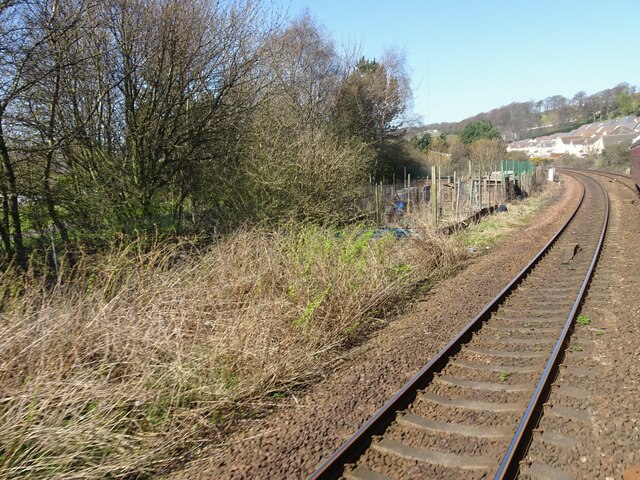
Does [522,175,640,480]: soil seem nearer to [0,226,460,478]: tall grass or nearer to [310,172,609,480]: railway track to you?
[310,172,609,480]: railway track

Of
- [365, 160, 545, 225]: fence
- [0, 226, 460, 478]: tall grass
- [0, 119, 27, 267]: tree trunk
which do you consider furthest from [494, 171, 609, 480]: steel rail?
[0, 119, 27, 267]: tree trunk

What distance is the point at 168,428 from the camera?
4812mm

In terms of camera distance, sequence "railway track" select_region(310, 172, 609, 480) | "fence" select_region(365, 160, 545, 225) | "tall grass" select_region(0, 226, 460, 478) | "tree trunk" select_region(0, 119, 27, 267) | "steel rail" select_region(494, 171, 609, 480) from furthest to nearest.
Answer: "fence" select_region(365, 160, 545, 225), "tree trunk" select_region(0, 119, 27, 267), "tall grass" select_region(0, 226, 460, 478), "railway track" select_region(310, 172, 609, 480), "steel rail" select_region(494, 171, 609, 480)

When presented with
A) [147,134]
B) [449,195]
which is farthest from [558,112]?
[147,134]

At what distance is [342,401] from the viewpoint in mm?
5414

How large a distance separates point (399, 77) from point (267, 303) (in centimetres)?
3256

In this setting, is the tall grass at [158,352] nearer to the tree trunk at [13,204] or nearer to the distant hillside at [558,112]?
the tree trunk at [13,204]

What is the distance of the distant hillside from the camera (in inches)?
5572

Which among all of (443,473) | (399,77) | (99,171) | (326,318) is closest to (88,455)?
(443,473)

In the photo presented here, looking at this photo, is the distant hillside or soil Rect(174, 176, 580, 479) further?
the distant hillside

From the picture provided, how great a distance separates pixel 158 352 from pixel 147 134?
767cm

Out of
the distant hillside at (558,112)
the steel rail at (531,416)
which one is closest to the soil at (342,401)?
the steel rail at (531,416)

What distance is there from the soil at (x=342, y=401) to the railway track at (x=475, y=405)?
227 mm

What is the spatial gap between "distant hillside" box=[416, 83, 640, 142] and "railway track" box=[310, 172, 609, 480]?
138 m
